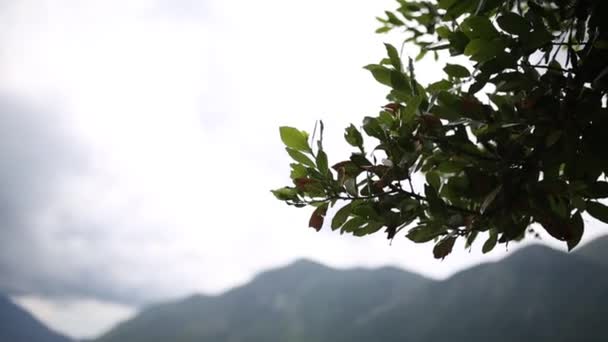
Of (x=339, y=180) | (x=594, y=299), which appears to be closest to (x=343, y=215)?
(x=339, y=180)

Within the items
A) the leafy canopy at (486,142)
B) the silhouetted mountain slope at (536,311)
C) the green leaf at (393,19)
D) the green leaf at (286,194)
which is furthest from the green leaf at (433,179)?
the silhouetted mountain slope at (536,311)

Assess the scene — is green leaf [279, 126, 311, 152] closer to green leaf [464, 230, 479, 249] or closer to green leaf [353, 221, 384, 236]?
green leaf [353, 221, 384, 236]

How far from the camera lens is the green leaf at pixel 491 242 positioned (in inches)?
106

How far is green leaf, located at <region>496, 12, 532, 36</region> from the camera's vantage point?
1896mm

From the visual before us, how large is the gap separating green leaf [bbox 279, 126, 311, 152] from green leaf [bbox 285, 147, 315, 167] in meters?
0.02

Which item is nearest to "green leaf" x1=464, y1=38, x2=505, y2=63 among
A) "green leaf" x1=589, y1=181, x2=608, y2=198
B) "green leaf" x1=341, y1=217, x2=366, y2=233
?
"green leaf" x1=589, y1=181, x2=608, y2=198

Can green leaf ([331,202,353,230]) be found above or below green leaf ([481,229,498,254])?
above

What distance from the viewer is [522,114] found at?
81.3 inches

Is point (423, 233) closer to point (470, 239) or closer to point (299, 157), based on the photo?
point (470, 239)

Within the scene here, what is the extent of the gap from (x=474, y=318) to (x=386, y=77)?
21229 centimetres

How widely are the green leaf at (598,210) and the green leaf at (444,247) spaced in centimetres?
73

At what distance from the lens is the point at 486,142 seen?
2162mm

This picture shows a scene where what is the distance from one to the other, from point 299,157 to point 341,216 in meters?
0.45

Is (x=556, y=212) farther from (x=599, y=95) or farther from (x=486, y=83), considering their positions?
(x=486, y=83)
